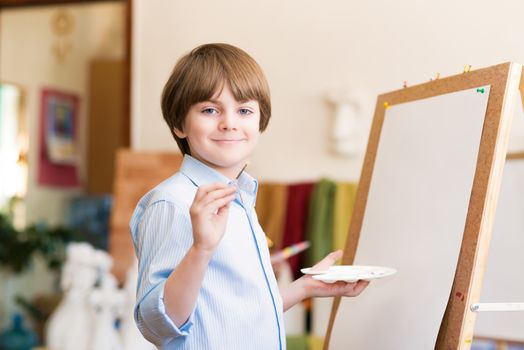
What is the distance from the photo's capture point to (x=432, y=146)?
1583mm

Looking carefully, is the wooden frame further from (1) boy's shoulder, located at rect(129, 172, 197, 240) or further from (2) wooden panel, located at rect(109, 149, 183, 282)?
(2) wooden panel, located at rect(109, 149, 183, 282)

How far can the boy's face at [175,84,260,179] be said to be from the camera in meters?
1.26

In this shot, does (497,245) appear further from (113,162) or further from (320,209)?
(113,162)

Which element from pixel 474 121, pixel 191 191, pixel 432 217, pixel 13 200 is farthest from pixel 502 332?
pixel 13 200

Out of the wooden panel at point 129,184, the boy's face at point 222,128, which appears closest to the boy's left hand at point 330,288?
the boy's face at point 222,128

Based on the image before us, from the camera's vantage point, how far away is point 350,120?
3.00m

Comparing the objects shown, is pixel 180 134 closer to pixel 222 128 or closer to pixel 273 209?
pixel 222 128

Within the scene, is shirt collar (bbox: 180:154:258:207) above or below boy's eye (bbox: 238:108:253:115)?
below

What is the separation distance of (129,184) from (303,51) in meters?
0.92

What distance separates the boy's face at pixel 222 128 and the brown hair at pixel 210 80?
0.01 meters

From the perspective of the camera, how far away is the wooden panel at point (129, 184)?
→ 10.5 ft

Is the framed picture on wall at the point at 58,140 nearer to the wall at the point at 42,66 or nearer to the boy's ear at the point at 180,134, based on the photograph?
the wall at the point at 42,66

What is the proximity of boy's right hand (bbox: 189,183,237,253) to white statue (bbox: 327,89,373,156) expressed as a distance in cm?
191

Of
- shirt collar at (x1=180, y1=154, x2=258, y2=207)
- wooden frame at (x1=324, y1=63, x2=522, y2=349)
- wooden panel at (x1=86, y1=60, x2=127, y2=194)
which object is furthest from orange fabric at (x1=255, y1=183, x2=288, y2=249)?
wooden panel at (x1=86, y1=60, x2=127, y2=194)
